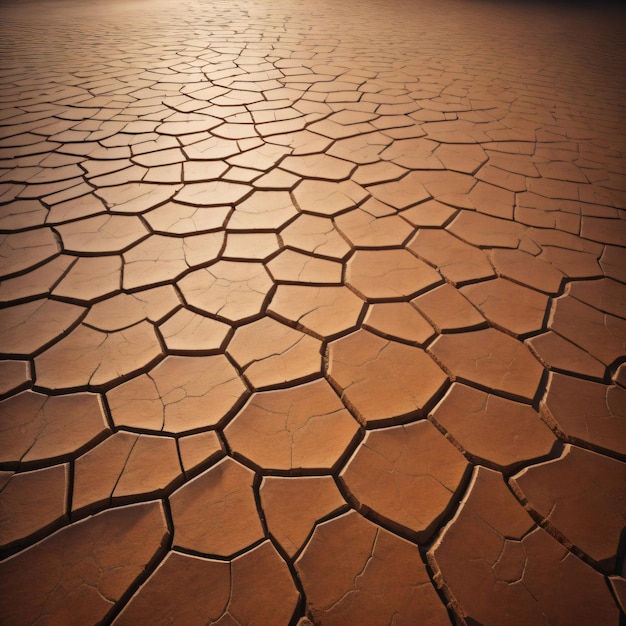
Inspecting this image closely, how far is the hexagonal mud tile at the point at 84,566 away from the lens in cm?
66

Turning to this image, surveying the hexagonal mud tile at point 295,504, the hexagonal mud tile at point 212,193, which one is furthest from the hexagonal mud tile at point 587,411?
the hexagonal mud tile at point 212,193

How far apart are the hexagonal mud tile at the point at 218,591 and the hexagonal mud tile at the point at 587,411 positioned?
31.5 inches

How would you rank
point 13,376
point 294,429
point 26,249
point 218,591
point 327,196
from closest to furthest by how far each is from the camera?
point 218,591 < point 294,429 < point 13,376 < point 26,249 < point 327,196

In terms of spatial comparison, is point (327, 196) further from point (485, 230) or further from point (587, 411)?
point (587, 411)

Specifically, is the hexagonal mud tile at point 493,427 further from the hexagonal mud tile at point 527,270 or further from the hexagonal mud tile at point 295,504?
the hexagonal mud tile at point 527,270

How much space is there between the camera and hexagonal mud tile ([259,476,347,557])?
2.45ft

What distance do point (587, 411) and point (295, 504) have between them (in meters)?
0.84

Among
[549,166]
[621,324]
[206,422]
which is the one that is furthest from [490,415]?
[549,166]

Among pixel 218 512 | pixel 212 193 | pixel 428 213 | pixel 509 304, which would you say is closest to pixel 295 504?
pixel 218 512

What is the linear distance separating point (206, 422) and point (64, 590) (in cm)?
41

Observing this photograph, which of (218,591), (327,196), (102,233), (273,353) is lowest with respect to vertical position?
(218,591)

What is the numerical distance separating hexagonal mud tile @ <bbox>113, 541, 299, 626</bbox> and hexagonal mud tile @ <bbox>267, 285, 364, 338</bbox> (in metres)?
0.64

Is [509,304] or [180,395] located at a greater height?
[509,304]

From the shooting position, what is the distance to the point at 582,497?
0.80 m
